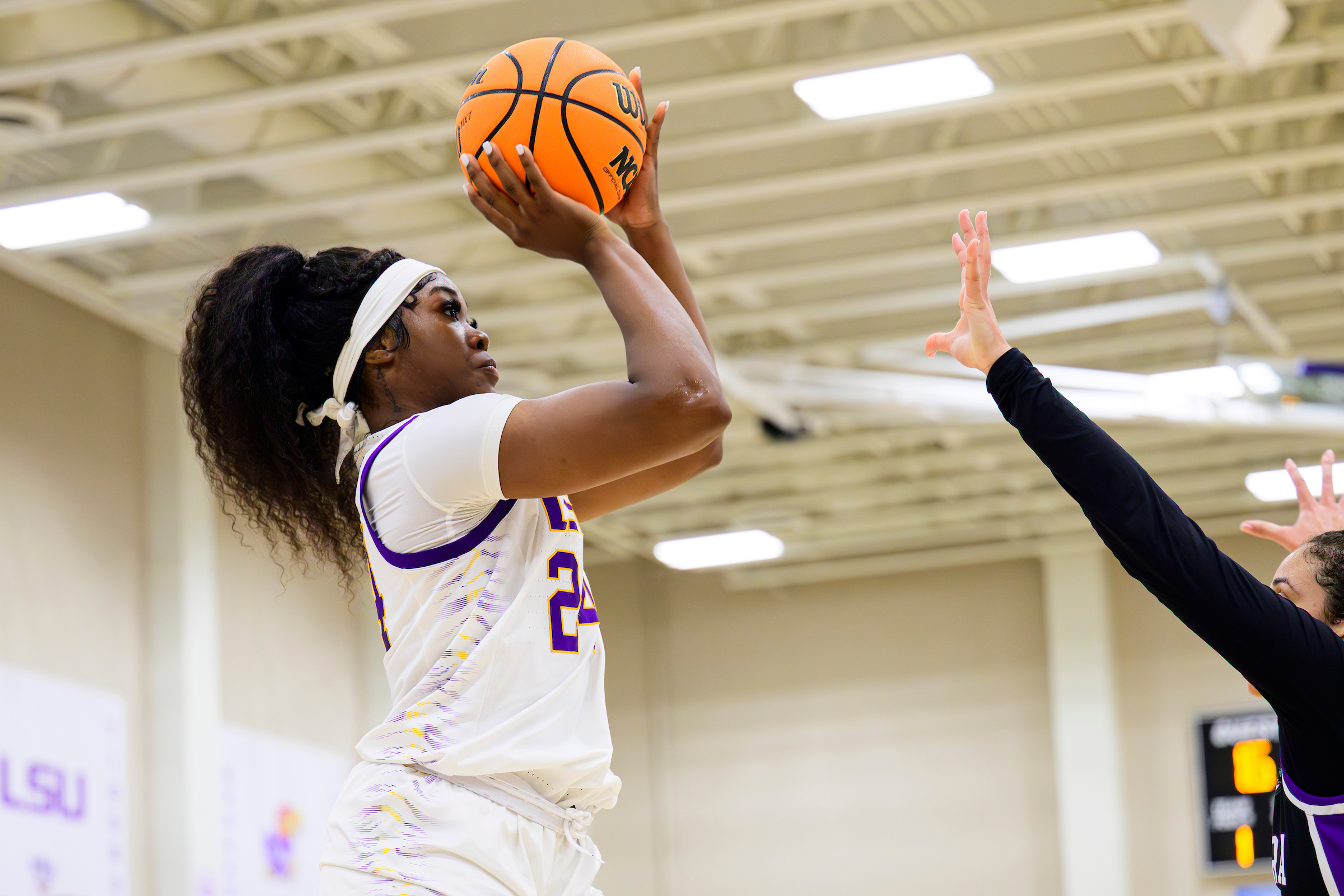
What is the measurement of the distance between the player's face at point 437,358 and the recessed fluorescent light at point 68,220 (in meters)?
6.50

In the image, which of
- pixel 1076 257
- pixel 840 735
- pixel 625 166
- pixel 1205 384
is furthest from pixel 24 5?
pixel 840 735

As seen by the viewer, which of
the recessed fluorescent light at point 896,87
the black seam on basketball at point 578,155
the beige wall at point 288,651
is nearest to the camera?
the black seam on basketball at point 578,155

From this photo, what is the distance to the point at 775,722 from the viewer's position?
1505cm

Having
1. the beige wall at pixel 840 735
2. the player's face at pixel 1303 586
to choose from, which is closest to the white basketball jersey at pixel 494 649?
the player's face at pixel 1303 586

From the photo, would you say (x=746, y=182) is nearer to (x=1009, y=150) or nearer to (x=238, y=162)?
(x=1009, y=150)

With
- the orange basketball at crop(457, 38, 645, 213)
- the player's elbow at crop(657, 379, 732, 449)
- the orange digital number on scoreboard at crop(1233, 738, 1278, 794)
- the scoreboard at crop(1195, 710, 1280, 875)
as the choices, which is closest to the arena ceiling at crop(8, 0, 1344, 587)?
the orange digital number on scoreboard at crop(1233, 738, 1278, 794)

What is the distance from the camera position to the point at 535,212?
7.46 feet

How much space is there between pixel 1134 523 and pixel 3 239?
23.8 feet

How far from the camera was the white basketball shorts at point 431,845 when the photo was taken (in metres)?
2.08

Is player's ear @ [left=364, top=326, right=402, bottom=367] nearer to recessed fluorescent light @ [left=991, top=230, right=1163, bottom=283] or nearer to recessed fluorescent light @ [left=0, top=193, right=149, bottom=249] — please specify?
recessed fluorescent light @ [left=0, top=193, right=149, bottom=249]

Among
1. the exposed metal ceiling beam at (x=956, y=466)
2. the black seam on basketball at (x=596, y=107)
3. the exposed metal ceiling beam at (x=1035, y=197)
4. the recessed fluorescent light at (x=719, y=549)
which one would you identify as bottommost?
the black seam on basketball at (x=596, y=107)

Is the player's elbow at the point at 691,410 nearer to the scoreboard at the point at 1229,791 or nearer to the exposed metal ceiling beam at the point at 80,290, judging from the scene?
the exposed metal ceiling beam at the point at 80,290

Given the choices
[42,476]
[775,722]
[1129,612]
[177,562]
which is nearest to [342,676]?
[177,562]

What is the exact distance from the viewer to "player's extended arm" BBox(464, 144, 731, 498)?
6.79ft
